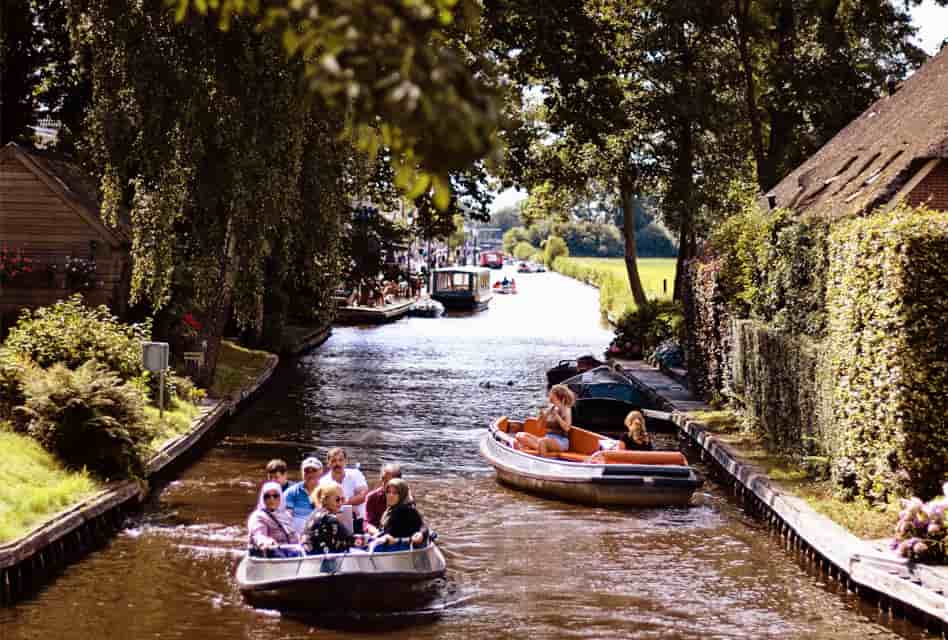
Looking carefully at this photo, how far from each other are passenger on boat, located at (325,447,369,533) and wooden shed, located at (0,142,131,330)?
17259 mm

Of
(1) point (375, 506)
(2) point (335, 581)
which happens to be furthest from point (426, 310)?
(2) point (335, 581)

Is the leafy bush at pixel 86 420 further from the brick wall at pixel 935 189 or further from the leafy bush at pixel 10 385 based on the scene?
the brick wall at pixel 935 189

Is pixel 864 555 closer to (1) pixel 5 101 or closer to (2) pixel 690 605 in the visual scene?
(2) pixel 690 605

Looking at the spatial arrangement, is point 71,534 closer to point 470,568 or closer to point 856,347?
point 470,568

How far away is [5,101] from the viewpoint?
4231 centimetres

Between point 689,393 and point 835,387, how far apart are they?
1626cm

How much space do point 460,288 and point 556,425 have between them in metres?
69.3

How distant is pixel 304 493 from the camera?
16.0 meters

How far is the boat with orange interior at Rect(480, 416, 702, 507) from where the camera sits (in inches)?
806

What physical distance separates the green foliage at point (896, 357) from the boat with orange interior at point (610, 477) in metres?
3.16

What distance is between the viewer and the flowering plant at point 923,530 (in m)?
14.2

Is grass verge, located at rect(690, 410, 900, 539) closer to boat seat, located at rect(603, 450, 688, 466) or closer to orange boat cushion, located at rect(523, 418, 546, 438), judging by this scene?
boat seat, located at rect(603, 450, 688, 466)

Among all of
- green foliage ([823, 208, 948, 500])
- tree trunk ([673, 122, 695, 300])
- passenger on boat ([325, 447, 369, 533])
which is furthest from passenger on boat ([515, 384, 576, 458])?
tree trunk ([673, 122, 695, 300])

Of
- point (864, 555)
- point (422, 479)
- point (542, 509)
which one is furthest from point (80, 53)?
point (864, 555)
